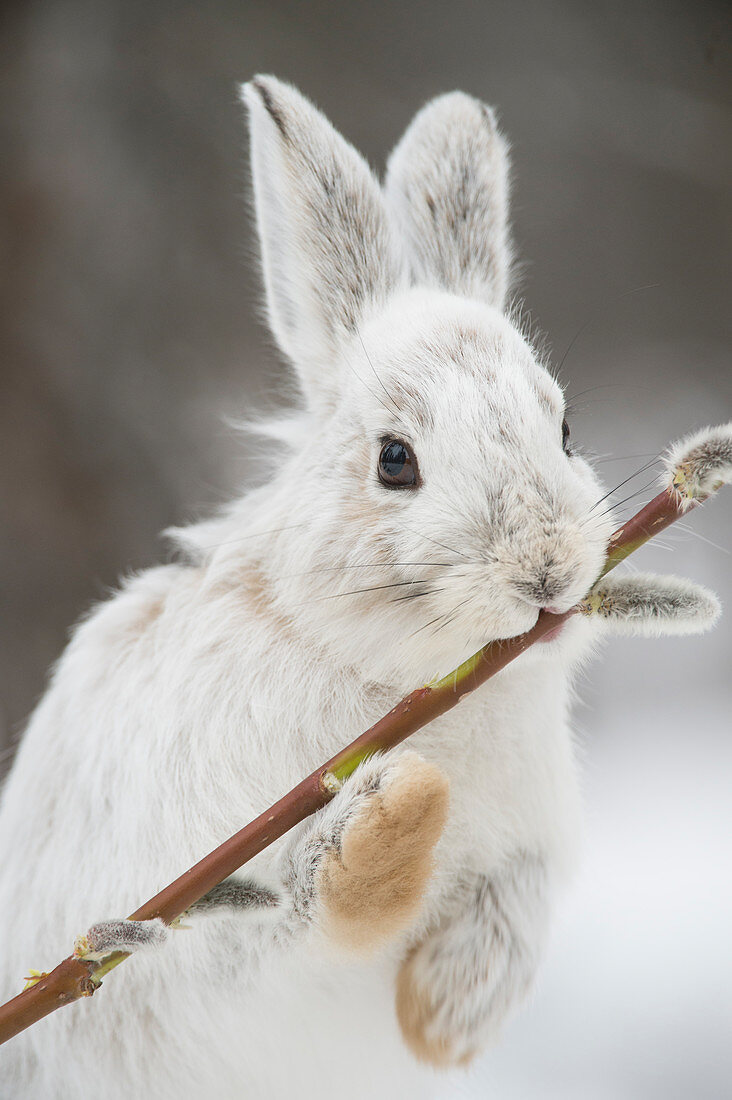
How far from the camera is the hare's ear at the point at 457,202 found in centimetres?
50

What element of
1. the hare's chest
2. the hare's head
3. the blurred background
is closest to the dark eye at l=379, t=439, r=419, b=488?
the hare's head

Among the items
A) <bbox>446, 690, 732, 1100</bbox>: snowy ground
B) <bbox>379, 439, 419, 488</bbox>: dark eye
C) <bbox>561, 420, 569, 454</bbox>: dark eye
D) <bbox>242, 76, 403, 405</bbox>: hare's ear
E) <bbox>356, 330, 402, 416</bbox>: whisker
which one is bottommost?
<bbox>446, 690, 732, 1100</bbox>: snowy ground

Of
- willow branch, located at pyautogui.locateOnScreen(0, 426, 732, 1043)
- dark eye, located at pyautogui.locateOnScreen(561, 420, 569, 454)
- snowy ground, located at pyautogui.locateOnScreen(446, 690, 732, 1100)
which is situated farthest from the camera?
snowy ground, located at pyautogui.locateOnScreen(446, 690, 732, 1100)

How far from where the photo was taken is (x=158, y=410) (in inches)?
27.1

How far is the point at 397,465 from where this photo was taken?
0.39 m

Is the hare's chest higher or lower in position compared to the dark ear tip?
lower

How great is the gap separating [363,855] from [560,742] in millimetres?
189

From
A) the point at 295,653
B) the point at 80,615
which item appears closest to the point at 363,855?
the point at 295,653

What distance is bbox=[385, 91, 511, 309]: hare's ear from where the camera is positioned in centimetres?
50

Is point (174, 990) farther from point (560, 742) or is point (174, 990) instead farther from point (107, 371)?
point (107, 371)

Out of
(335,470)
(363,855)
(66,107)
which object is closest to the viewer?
(363,855)

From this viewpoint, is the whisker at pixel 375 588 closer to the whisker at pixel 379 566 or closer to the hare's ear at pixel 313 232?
the whisker at pixel 379 566

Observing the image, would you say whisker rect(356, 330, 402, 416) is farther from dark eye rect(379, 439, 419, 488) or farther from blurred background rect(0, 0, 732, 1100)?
blurred background rect(0, 0, 732, 1100)

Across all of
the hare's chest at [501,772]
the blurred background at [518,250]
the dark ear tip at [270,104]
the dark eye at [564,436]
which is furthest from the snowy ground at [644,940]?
the dark ear tip at [270,104]
